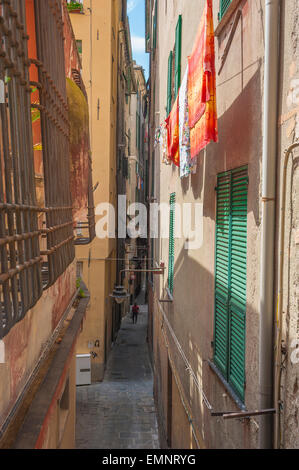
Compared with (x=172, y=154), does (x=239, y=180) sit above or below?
below

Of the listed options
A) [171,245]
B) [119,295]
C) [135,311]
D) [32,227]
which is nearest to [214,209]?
[32,227]

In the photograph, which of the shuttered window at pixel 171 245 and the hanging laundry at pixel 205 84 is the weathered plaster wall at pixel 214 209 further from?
the shuttered window at pixel 171 245

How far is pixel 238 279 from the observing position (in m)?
3.87

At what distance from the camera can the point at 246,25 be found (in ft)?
12.0

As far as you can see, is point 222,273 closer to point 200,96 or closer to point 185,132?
point 200,96

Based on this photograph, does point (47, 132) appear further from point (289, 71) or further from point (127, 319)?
point (127, 319)

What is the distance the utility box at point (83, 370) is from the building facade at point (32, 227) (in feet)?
29.7

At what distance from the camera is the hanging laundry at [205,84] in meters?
3.97

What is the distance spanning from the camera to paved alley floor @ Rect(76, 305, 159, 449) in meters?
10.5

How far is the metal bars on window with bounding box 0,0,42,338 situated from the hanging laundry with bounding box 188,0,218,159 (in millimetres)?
1665

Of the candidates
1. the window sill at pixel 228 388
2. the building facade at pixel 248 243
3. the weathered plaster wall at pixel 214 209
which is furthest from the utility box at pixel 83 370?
the window sill at pixel 228 388

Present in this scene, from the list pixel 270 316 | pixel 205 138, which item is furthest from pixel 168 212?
pixel 270 316

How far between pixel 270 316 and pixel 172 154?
518 cm

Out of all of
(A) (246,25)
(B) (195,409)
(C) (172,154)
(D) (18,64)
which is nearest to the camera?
(D) (18,64)
